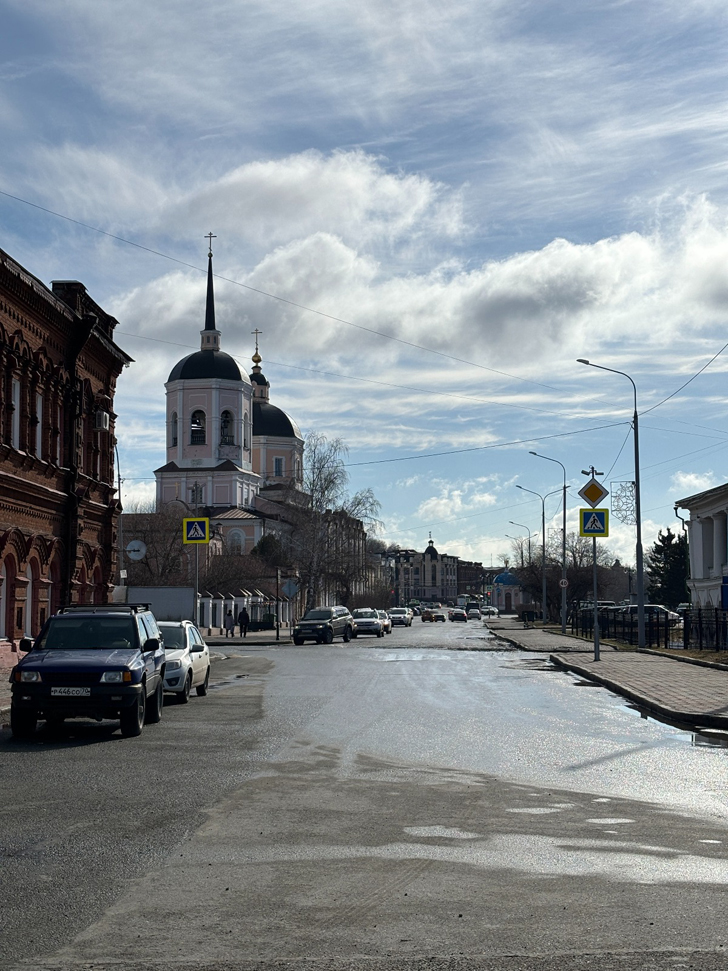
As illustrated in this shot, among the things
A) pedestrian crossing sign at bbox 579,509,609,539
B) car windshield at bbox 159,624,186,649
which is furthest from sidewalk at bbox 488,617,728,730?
car windshield at bbox 159,624,186,649

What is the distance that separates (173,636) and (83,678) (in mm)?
6721

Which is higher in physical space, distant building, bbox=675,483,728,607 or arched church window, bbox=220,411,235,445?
arched church window, bbox=220,411,235,445

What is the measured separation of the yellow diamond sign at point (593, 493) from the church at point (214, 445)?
6284 cm

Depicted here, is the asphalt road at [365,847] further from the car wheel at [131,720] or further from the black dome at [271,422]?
the black dome at [271,422]

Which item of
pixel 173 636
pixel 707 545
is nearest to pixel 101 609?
pixel 173 636

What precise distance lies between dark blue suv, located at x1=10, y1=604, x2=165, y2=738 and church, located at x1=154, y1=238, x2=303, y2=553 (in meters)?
76.7

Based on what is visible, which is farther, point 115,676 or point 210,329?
point 210,329

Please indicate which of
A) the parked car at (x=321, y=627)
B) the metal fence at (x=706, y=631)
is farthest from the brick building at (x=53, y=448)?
the metal fence at (x=706, y=631)

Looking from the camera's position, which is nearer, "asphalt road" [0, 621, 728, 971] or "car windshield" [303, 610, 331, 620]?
"asphalt road" [0, 621, 728, 971]

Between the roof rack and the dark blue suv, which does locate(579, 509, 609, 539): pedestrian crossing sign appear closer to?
the roof rack

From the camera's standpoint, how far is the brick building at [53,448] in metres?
27.4

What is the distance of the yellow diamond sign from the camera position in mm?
31453

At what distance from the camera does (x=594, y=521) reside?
31.2 m

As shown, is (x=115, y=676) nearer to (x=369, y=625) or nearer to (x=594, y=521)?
(x=594, y=521)
